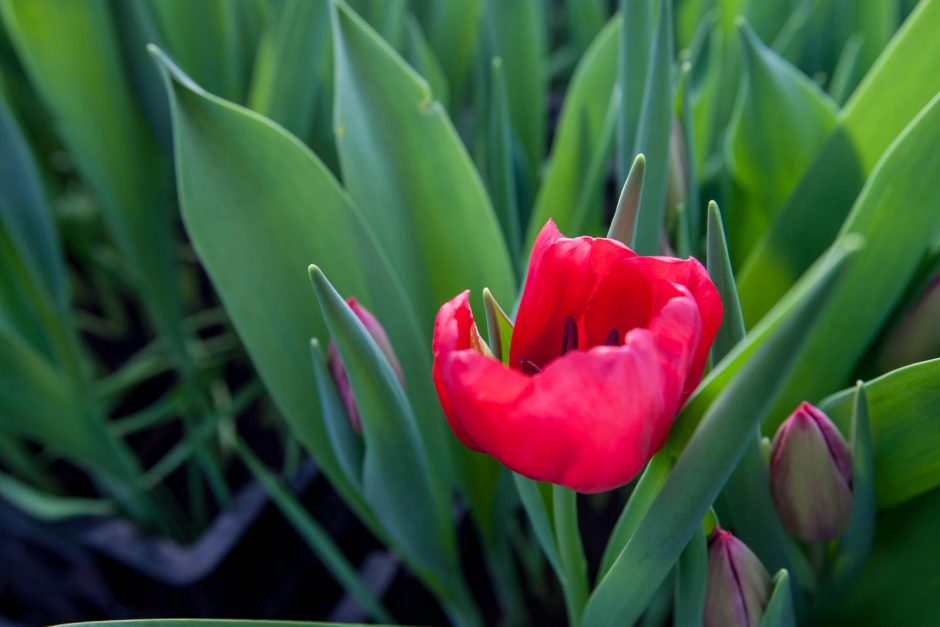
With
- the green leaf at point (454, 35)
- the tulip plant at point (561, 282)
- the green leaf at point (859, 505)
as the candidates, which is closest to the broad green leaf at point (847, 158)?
the tulip plant at point (561, 282)

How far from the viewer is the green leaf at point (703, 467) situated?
19cm

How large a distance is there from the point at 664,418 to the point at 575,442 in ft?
0.07

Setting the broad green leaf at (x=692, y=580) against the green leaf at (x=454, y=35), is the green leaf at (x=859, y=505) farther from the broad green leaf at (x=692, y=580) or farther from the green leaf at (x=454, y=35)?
the green leaf at (x=454, y=35)

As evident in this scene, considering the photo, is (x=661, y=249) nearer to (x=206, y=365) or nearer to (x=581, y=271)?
(x=581, y=271)

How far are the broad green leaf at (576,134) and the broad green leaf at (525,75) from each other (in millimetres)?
59

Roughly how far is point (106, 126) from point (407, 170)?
0.84 ft

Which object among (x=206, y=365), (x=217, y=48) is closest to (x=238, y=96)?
(x=217, y=48)

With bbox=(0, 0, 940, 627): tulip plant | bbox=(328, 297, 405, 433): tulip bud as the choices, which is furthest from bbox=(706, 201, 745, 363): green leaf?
bbox=(328, 297, 405, 433): tulip bud

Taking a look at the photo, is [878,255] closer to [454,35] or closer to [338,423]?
[338,423]

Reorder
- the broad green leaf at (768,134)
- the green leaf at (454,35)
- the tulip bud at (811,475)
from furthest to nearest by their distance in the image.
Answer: the green leaf at (454,35) < the broad green leaf at (768,134) < the tulip bud at (811,475)

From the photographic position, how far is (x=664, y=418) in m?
0.21

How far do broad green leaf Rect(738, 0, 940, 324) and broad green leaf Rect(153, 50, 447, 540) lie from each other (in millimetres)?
150

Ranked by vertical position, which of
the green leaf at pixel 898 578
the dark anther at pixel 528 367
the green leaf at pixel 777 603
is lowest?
the green leaf at pixel 898 578

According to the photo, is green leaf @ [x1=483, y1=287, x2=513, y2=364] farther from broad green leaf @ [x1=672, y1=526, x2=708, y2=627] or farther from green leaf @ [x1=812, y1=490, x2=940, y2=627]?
green leaf @ [x1=812, y1=490, x2=940, y2=627]
